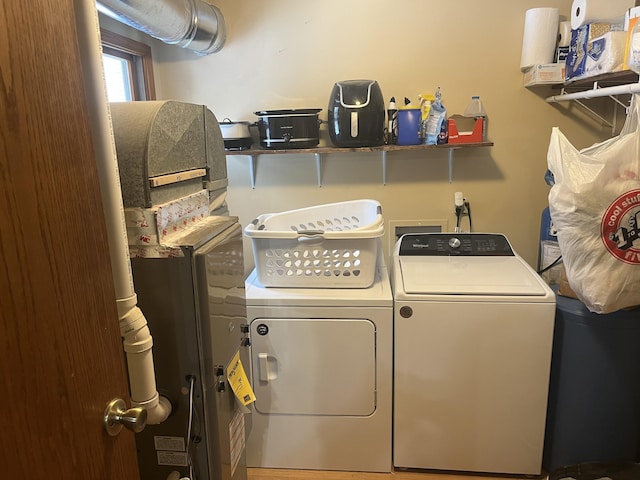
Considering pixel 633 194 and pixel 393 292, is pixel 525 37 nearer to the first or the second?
pixel 633 194

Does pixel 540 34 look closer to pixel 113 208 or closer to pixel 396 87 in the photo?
pixel 396 87

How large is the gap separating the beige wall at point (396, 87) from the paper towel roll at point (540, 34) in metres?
0.10

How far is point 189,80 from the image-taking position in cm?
281

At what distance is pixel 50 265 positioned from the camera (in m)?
0.75

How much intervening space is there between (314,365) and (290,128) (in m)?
1.20

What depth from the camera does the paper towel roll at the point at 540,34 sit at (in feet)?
7.91

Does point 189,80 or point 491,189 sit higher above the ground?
point 189,80

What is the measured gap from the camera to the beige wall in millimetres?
2600

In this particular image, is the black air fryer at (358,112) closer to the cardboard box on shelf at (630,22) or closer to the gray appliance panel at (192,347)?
the cardboard box on shelf at (630,22)

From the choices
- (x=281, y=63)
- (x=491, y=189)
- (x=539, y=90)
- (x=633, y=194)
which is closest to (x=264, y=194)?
(x=281, y=63)

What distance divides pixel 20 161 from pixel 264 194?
2228 millimetres

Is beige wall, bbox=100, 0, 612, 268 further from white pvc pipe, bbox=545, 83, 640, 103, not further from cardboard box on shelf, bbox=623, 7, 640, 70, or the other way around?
cardboard box on shelf, bbox=623, 7, 640, 70

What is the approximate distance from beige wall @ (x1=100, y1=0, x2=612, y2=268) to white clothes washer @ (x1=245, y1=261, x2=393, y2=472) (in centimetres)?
78

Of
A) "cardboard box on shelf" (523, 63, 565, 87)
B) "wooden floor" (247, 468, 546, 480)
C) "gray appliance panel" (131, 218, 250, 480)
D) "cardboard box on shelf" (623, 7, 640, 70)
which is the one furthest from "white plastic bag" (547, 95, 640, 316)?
"gray appliance panel" (131, 218, 250, 480)
